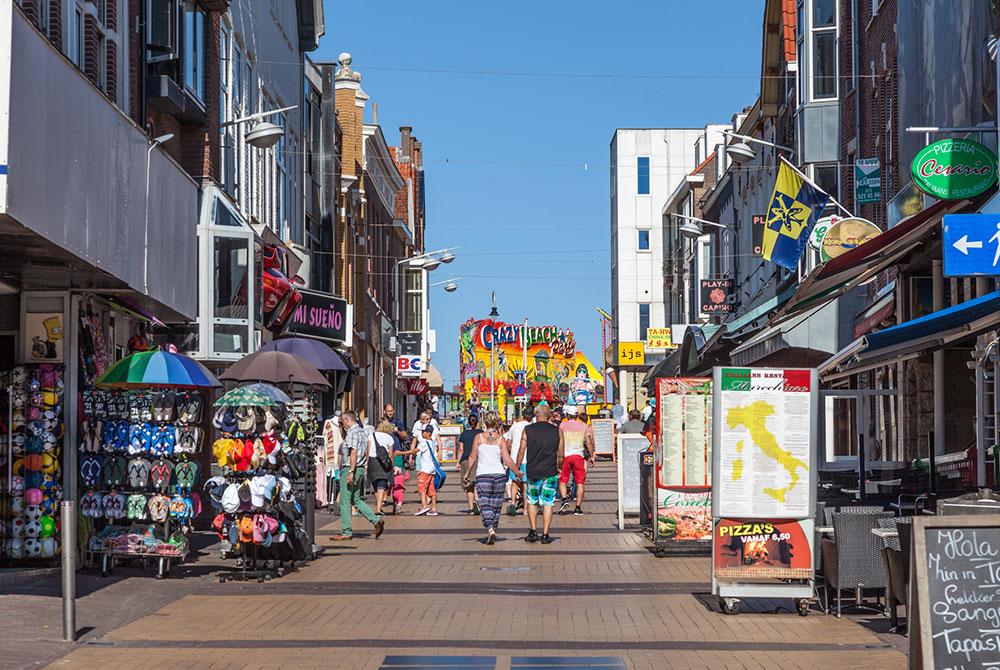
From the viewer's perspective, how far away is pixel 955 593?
314 inches

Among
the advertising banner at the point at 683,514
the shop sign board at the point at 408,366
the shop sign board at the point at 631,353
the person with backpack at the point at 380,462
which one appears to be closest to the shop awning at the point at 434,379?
the shop sign board at the point at 631,353

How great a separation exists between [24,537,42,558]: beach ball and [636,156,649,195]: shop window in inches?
3206

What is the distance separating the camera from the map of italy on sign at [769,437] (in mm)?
12883

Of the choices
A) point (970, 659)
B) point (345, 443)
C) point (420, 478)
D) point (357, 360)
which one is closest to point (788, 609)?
point (970, 659)

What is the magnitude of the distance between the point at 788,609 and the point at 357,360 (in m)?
36.7

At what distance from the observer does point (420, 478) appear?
26.5 m

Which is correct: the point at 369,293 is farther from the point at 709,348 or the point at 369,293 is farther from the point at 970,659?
the point at 970,659

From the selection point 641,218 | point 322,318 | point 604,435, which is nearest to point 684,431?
point 322,318

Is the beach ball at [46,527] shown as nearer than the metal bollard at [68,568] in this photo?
No

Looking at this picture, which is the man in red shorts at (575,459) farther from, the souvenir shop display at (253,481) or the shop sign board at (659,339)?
the shop sign board at (659,339)

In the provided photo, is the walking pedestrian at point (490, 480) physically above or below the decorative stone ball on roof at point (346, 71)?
below

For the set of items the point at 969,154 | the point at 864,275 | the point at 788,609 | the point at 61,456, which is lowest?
the point at 788,609

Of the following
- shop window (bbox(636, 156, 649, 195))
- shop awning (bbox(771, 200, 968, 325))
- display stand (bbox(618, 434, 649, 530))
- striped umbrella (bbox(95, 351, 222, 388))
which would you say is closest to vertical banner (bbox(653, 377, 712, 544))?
shop awning (bbox(771, 200, 968, 325))

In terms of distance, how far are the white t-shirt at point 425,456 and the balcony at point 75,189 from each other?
840 centimetres
